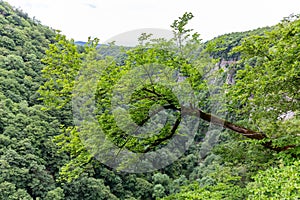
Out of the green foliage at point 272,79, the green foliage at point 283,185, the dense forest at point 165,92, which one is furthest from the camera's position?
the dense forest at point 165,92

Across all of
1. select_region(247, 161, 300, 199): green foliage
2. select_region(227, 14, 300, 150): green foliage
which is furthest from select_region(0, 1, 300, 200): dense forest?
select_region(247, 161, 300, 199): green foliage

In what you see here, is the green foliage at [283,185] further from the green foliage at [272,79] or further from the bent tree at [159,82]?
the bent tree at [159,82]

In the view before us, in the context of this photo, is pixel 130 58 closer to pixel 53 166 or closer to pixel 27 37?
pixel 53 166

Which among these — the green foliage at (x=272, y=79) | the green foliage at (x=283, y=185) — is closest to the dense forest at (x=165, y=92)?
the green foliage at (x=272, y=79)

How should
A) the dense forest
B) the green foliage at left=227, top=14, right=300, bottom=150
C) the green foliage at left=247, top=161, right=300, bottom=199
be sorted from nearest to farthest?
1. the green foliage at left=247, top=161, right=300, bottom=199
2. the green foliage at left=227, top=14, right=300, bottom=150
3. the dense forest

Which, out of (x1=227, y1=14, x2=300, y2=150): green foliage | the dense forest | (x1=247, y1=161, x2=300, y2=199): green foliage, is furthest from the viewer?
the dense forest

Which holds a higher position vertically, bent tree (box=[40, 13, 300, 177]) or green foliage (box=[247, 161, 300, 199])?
bent tree (box=[40, 13, 300, 177])

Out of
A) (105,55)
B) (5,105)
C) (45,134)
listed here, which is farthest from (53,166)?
(105,55)

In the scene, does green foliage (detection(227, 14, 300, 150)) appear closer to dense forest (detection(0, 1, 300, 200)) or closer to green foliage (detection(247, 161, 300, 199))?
dense forest (detection(0, 1, 300, 200))

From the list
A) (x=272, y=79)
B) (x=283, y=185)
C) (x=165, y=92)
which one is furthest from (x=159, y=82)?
(x=283, y=185)

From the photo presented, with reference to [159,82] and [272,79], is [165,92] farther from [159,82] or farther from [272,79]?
[272,79]

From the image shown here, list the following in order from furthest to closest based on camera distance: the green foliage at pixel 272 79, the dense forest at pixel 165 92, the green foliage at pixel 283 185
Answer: the dense forest at pixel 165 92, the green foliage at pixel 272 79, the green foliage at pixel 283 185

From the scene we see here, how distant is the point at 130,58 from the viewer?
5180mm

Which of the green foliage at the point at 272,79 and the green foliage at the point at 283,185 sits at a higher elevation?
the green foliage at the point at 272,79
